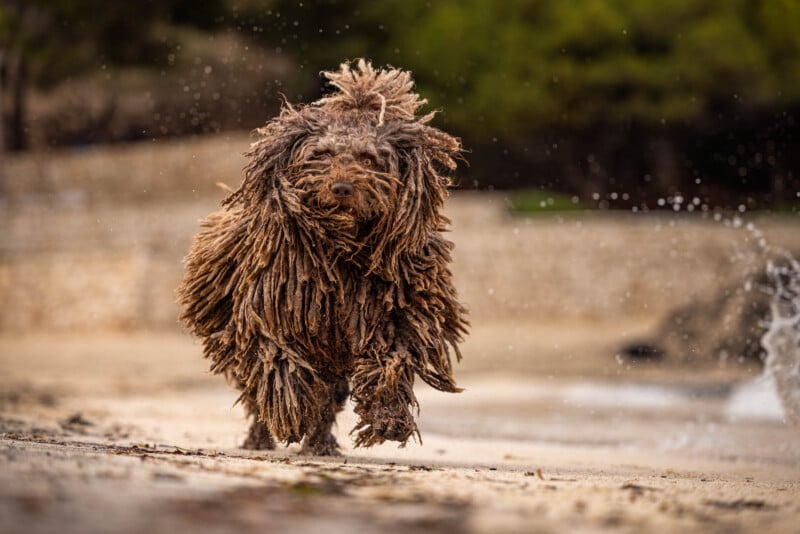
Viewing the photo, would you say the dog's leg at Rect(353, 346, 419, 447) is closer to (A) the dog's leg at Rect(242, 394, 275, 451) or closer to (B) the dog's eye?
(B) the dog's eye

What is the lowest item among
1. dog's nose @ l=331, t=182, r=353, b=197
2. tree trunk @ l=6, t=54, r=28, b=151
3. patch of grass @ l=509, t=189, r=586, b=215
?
dog's nose @ l=331, t=182, r=353, b=197

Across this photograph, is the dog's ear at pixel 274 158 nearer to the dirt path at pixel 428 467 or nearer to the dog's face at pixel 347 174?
the dog's face at pixel 347 174

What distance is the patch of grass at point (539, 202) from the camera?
31.7 metres

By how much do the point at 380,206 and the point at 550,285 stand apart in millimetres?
20795

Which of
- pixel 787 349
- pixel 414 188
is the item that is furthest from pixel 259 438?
pixel 787 349

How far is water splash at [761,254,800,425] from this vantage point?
1103cm

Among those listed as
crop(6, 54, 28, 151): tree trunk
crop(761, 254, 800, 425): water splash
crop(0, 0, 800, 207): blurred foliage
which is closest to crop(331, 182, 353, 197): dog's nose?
crop(761, 254, 800, 425): water splash

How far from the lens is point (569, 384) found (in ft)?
57.3

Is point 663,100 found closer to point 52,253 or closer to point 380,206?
point 52,253

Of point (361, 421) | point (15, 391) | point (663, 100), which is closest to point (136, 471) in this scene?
point (361, 421)

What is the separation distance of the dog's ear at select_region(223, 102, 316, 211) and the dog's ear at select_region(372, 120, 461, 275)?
45cm

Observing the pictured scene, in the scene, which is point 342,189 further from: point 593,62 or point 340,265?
point 593,62

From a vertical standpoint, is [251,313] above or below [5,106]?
below

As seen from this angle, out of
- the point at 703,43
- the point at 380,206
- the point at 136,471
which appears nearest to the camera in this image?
the point at 136,471
